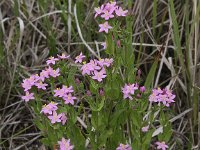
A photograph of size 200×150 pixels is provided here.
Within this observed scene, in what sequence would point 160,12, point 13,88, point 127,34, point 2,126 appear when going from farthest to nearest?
1. point 160,12
2. point 13,88
3. point 2,126
4. point 127,34

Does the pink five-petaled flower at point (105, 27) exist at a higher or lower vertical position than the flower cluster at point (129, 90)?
higher

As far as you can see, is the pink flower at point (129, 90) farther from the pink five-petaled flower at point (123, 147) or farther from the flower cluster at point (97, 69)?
the pink five-petaled flower at point (123, 147)

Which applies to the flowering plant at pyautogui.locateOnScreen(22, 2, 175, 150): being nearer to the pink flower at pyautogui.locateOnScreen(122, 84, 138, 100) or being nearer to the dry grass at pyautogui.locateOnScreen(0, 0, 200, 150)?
the pink flower at pyautogui.locateOnScreen(122, 84, 138, 100)

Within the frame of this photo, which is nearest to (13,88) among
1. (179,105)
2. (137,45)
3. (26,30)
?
(26,30)

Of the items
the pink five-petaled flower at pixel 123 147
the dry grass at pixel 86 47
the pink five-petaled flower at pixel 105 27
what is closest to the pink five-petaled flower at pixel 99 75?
the pink five-petaled flower at pixel 105 27

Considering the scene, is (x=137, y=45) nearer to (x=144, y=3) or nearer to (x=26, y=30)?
(x=144, y=3)

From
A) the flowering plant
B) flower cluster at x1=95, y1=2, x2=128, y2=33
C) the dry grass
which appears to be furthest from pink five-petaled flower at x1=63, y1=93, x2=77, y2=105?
the dry grass

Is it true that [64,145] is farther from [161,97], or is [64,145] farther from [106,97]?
[161,97]

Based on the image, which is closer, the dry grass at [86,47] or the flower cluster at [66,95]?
the flower cluster at [66,95]
